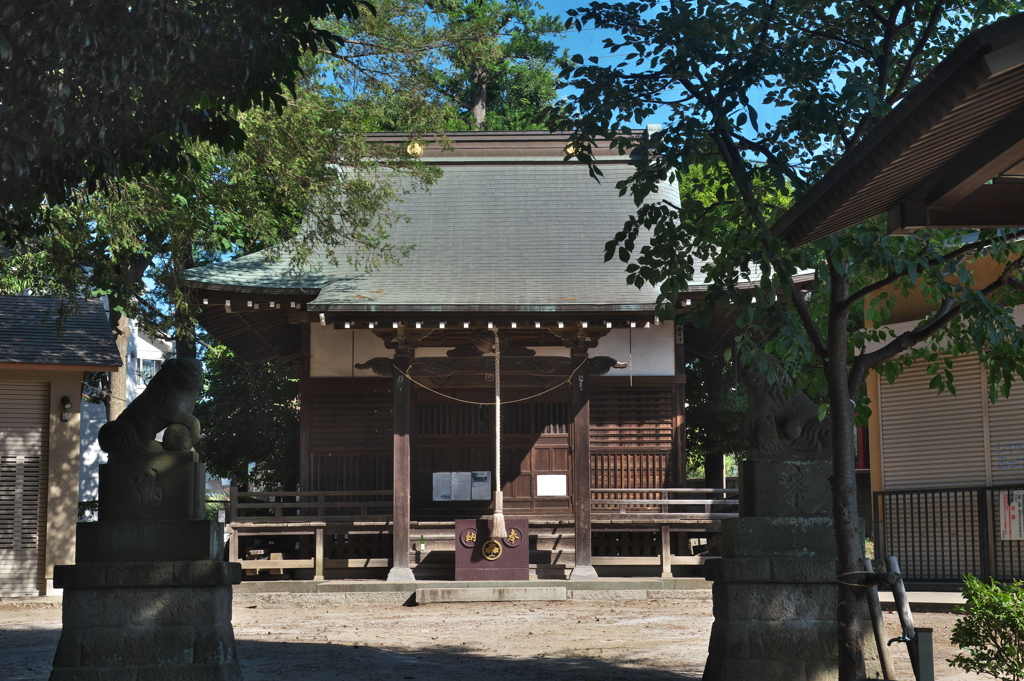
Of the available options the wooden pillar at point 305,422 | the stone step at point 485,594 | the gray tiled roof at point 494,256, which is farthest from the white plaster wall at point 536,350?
the stone step at point 485,594

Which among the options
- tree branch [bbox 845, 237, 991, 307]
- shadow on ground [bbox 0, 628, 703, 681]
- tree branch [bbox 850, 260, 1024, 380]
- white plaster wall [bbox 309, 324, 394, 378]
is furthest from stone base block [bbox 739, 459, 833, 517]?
white plaster wall [bbox 309, 324, 394, 378]

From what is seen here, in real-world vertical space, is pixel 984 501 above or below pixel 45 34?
below

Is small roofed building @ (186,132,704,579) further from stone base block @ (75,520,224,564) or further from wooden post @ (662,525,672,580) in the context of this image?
stone base block @ (75,520,224,564)

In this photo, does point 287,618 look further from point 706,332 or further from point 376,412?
point 706,332

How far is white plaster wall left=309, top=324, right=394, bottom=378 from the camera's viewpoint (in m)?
17.4

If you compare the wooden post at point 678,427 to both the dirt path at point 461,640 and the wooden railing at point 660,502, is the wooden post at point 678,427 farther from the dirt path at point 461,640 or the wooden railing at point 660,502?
the dirt path at point 461,640

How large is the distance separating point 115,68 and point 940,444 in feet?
43.0

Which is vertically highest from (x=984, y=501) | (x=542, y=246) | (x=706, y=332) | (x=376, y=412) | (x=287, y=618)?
(x=542, y=246)

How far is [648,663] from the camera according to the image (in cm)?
916

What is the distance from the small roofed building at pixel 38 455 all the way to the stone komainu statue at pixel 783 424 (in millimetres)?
11642

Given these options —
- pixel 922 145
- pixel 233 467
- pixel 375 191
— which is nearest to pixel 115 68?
pixel 922 145

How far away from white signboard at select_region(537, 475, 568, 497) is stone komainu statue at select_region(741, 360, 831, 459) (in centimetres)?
993

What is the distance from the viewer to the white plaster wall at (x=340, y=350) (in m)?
17.4

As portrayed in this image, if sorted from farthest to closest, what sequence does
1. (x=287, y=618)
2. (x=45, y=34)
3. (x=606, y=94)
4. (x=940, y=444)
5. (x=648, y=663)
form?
(x=940, y=444), (x=287, y=618), (x=648, y=663), (x=606, y=94), (x=45, y=34)
